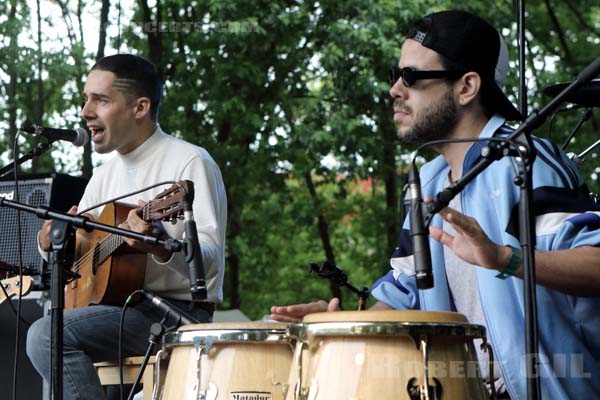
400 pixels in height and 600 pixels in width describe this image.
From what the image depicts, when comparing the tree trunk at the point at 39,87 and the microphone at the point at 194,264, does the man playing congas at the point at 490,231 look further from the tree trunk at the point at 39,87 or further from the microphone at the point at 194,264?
the tree trunk at the point at 39,87

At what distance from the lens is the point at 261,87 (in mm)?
11609

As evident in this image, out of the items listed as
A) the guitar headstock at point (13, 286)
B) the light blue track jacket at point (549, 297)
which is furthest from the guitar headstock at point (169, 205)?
the guitar headstock at point (13, 286)

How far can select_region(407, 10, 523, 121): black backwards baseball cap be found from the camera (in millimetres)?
3311

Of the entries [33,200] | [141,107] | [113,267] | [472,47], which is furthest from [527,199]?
[33,200]

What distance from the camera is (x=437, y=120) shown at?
333cm

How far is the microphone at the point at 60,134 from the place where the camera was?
11.7ft

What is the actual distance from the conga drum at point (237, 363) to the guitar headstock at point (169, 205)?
1.43 ft

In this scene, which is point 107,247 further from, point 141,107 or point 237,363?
point 237,363

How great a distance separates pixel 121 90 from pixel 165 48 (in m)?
7.63

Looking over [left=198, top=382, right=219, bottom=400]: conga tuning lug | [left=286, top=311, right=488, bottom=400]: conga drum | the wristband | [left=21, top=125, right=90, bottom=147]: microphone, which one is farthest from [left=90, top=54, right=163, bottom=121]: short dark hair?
the wristband

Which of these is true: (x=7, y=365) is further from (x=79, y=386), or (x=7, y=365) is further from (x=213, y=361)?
(x=213, y=361)

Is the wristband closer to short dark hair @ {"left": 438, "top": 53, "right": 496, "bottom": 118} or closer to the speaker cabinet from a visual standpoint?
short dark hair @ {"left": 438, "top": 53, "right": 496, "bottom": 118}

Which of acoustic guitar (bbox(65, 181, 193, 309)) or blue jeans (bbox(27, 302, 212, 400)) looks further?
acoustic guitar (bbox(65, 181, 193, 309))

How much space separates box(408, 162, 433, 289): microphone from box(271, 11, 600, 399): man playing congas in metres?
0.09
